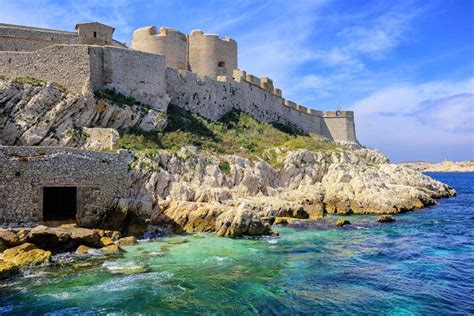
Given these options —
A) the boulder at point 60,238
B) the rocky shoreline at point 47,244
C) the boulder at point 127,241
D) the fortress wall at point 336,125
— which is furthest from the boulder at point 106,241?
the fortress wall at point 336,125

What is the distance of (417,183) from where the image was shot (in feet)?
114

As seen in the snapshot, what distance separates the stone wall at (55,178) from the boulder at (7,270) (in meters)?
3.76

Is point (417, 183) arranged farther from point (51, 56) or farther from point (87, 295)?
point (87, 295)

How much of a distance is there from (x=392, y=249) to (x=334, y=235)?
3.05 m

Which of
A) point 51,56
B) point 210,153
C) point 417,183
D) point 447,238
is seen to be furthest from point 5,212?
point 417,183

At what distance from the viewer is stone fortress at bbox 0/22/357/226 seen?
15430mm

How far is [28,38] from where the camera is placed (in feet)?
85.4

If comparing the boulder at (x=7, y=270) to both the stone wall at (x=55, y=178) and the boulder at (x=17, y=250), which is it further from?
the stone wall at (x=55, y=178)

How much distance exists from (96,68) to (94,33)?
5.11 metres

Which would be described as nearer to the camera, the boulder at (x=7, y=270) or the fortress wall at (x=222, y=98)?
the boulder at (x=7, y=270)

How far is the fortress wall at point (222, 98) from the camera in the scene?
2867cm

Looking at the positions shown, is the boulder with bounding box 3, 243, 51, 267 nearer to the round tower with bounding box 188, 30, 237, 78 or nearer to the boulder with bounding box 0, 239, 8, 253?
the boulder with bounding box 0, 239, 8, 253

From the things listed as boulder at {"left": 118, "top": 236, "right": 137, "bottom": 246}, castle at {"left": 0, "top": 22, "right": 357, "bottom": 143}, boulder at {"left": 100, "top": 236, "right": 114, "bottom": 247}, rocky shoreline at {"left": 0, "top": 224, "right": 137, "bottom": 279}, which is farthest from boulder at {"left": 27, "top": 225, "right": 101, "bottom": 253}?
castle at {"left": 0, "top": 22, "right": 357, "bottom": 143}

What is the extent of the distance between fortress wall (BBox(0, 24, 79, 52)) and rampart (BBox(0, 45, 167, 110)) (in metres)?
4.89
